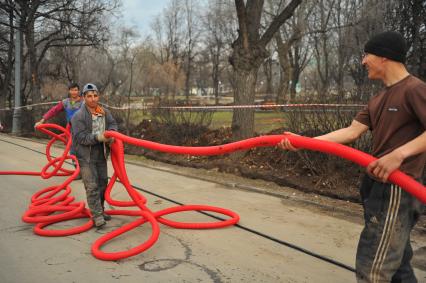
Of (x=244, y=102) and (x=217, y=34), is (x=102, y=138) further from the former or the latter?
(x=217, y=34)

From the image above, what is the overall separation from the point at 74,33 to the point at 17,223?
60.9ft

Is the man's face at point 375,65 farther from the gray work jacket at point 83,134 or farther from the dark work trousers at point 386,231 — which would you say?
the gray work jacket at point 83,134

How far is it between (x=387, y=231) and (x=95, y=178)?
416 centimetres

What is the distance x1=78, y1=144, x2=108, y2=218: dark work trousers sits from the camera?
19.4 ft

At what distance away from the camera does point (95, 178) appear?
6070mm

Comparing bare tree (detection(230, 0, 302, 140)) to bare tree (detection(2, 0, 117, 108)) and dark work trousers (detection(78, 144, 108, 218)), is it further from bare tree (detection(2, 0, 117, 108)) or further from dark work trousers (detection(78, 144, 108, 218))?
bare tree (detection(2, 0, 117, 108))

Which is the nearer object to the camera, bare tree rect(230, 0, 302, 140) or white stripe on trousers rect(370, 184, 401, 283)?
white stripe on trousers rect(370, 184, 401, 283)

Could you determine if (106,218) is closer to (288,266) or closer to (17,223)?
(17,223)

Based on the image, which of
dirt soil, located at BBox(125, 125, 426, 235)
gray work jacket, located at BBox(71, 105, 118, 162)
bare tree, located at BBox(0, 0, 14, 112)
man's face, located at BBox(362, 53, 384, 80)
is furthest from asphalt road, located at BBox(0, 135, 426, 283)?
bare tree, located at BBox(0, 0, 14, 112)

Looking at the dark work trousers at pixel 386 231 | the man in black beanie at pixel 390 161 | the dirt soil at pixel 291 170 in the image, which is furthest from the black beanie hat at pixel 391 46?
the dirt soil at pixel 291 170

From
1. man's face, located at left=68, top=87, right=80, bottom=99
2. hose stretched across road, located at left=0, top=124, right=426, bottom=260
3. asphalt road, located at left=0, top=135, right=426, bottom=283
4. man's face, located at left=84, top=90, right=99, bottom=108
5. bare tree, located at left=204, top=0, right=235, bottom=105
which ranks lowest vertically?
asphalt road, located at left=0, top=135, right=426, bottom=283

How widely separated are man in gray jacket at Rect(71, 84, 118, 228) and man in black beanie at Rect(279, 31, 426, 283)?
3.75 m

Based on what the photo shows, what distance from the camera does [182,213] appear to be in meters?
6.72

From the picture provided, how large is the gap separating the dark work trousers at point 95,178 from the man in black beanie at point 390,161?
381 centimetres
